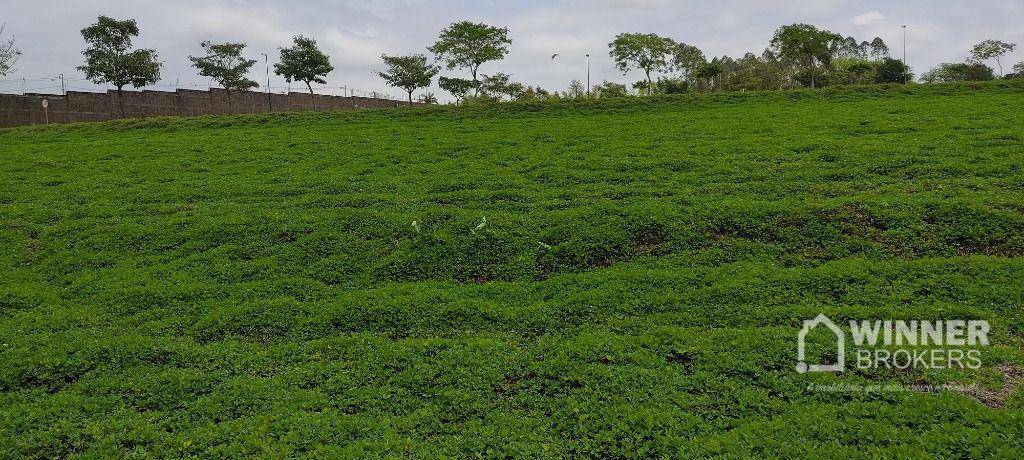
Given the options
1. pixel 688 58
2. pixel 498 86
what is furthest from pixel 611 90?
pixel 688 58

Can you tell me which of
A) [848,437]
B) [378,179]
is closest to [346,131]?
[378,179]

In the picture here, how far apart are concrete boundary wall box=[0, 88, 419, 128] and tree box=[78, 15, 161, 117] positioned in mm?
1679

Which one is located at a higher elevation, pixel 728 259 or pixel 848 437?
pixel 728 259

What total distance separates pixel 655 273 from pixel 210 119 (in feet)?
67.7

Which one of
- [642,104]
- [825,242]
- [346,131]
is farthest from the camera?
[642,104]

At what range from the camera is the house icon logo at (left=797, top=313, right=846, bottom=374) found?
16.9ft

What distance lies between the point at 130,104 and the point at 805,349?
114ft

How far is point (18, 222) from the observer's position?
35.2ft

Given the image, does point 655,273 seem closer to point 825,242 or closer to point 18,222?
point 825,242

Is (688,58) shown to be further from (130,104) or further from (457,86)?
(130,104)

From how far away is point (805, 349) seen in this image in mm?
5449

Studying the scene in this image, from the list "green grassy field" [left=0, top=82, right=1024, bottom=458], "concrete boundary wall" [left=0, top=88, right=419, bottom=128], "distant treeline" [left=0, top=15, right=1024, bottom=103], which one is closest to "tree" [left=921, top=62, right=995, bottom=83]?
"distant treeline" [left=0, top=15, right=1024, bottom=103]

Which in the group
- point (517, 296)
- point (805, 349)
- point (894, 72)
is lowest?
point (805, 349)

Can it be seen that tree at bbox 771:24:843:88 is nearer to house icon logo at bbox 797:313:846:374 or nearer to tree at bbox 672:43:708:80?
tree at bbox 672:43:708:80
